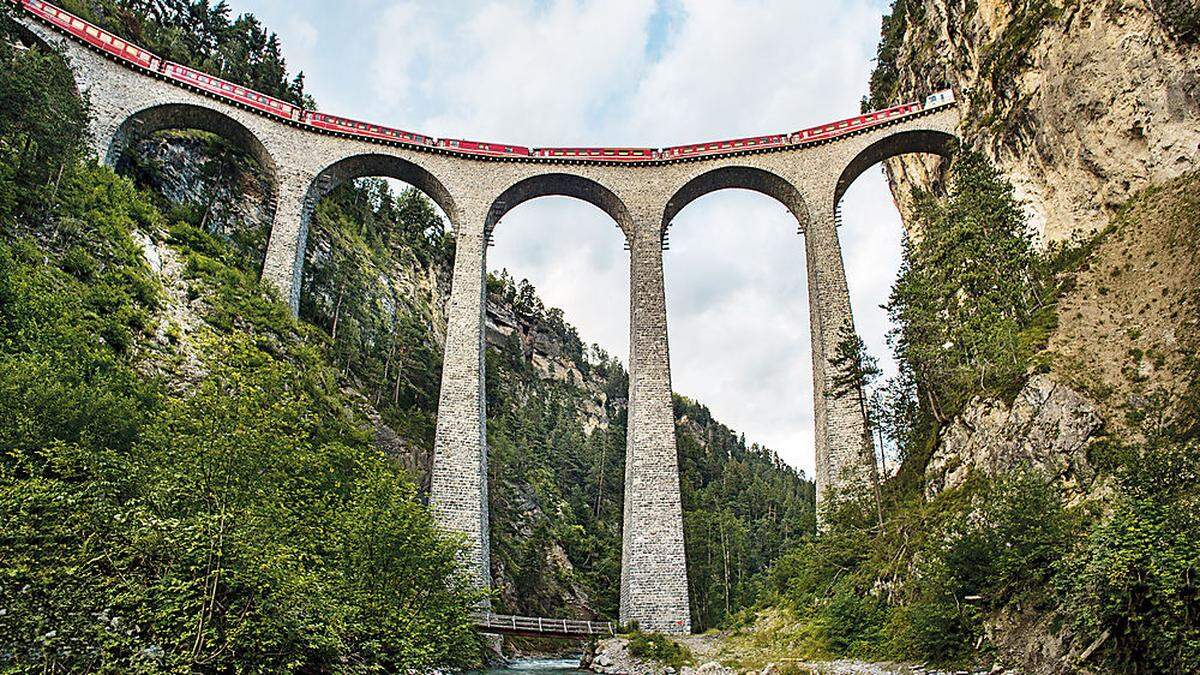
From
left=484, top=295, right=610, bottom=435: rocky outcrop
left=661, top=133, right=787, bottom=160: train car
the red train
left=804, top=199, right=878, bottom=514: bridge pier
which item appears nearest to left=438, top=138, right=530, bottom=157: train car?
the red train

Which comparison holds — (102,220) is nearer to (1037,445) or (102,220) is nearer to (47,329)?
(47,329)

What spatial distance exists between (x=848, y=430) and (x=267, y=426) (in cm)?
1776

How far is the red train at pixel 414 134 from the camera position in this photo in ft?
82.2

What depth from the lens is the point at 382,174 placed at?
91.6ft

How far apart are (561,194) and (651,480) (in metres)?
12.0

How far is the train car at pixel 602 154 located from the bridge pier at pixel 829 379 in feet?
21.8

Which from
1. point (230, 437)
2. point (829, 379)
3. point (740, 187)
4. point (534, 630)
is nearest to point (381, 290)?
point (740, 187)

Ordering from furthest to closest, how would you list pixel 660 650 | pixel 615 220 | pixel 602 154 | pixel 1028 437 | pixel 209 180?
pixel 209 180, pixel 615 220, pixel 602 154, pixel 660 650, pixel 1028 437

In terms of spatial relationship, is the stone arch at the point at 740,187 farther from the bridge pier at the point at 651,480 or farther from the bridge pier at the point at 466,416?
the bridge pier at the point at 466,416

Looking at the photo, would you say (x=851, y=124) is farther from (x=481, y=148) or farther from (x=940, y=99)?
(x=481, y=148)

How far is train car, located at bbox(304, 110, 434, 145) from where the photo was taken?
87.5 ft

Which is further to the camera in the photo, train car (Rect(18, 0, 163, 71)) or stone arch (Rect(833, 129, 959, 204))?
stone arch (Rect(833, 129, 959, 204))

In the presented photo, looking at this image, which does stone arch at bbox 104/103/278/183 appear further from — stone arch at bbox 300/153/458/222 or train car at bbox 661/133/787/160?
train car at bbox 661/133/787/160

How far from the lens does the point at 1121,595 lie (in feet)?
27.7
